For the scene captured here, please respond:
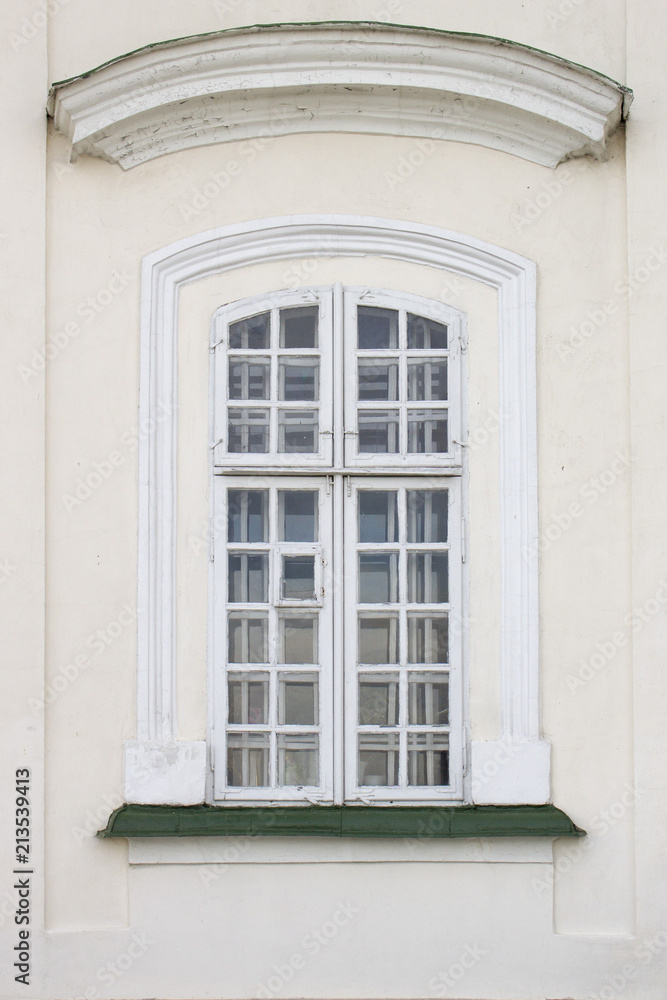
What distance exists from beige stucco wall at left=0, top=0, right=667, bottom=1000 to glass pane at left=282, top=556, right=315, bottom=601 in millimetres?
369

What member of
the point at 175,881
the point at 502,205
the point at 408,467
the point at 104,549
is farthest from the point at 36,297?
the point at 175,881

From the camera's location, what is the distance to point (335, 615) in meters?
4.95

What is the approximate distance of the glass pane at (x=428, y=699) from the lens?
494 cm

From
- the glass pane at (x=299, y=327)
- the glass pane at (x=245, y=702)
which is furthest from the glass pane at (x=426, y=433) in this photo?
the glass pane at (x=245, y=702)

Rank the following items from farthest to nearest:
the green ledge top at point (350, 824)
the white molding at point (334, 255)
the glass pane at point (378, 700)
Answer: the glass pane at point (378, 700) < the white molding at point (334, 255) < the green ledge top at point (350, 824)

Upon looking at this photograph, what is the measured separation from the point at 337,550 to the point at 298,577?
219mm

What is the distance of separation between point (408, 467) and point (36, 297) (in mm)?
1812

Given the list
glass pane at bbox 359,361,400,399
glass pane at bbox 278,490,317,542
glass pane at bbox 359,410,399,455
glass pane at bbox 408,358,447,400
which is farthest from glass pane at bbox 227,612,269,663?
glass pane at bbox 408,358,447,400

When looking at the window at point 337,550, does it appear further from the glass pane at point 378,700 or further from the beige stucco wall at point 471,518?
the beige stucco wall at point 471,518

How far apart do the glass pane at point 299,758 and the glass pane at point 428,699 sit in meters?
0.46

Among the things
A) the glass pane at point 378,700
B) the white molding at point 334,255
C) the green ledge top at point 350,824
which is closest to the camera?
the green ledge top at point 350,824

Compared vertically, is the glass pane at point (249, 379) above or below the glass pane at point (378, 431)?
above

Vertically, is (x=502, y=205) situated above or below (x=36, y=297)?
above

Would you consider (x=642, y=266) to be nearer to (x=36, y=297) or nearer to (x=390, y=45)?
(x=390, y=45)
